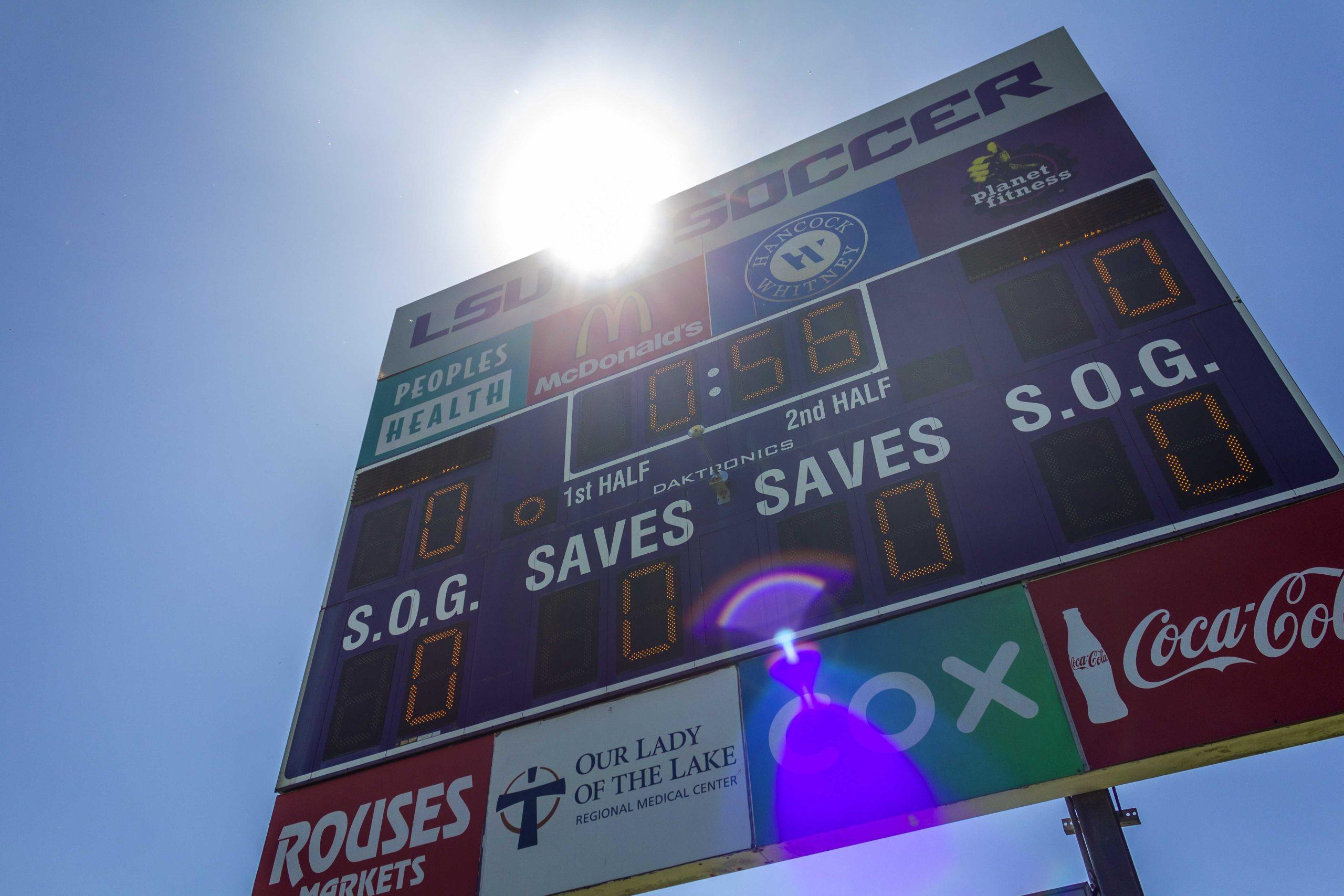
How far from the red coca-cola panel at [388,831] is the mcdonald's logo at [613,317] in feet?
13.9

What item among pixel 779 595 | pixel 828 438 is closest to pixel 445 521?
pixel 779 595

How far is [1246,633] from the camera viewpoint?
5559mm

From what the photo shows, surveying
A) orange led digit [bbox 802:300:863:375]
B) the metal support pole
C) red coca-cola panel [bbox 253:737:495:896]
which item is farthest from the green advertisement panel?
orange led digit [bbox 802:300:863:375]

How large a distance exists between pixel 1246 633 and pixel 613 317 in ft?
21.4

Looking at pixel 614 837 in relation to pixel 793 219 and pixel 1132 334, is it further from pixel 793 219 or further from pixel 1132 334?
pixel 793 219

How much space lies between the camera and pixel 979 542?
6.55 meters

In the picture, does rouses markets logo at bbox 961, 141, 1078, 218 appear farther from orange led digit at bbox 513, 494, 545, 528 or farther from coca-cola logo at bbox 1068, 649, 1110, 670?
orange led digit at bbox 513, 494, 545, 528

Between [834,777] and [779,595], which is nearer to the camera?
[834,777]

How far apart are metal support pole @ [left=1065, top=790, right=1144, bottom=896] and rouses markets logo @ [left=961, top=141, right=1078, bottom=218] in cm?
480

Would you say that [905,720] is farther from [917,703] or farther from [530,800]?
[530,800]

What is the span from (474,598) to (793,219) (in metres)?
4.87

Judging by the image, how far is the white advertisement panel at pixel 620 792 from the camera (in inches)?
254

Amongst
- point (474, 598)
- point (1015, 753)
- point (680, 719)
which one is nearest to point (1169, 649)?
point (1015, 753)

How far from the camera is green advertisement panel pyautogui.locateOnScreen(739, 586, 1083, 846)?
5.74m
